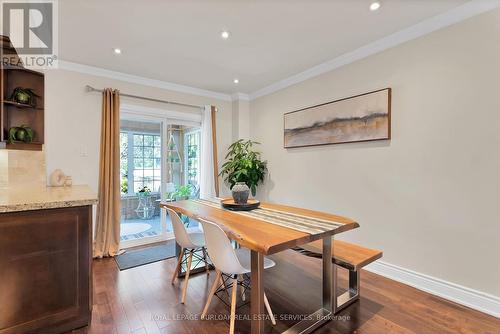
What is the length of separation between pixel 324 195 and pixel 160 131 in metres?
2.77

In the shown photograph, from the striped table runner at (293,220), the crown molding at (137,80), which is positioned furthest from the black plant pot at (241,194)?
the crown molding at (137,80)

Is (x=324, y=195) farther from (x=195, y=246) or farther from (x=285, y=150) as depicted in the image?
(x=195, y=246)

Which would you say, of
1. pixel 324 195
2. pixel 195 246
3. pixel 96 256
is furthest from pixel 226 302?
pixel 96 256

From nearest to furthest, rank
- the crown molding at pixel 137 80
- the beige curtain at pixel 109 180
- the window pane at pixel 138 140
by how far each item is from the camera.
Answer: the crown molding at pixel 137 80 < the beige curtain at pixel 109 180 < the window pane at pixel 138 140

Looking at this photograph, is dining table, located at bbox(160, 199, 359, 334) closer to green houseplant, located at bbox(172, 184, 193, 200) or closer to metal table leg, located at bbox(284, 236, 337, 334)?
metal table leg, located at bbox(284, 236, 337, 334)

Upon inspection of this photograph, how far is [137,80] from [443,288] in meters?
4.45

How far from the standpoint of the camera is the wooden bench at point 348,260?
6.33 ft

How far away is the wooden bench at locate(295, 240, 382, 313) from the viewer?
1.93 meters

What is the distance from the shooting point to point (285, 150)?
12.6ft

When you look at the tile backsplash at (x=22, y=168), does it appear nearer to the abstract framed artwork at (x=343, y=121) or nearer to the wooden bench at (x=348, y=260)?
the wooden bench at (x=348, y=260)

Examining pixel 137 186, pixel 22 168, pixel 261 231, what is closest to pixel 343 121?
pixel 261 231

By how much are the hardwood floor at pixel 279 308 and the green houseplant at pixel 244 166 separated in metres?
1.66

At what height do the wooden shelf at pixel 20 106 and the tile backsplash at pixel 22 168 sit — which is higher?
the wooden shelf at pixel 20 106

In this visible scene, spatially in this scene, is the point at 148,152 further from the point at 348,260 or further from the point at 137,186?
Result: the point at 348,260
